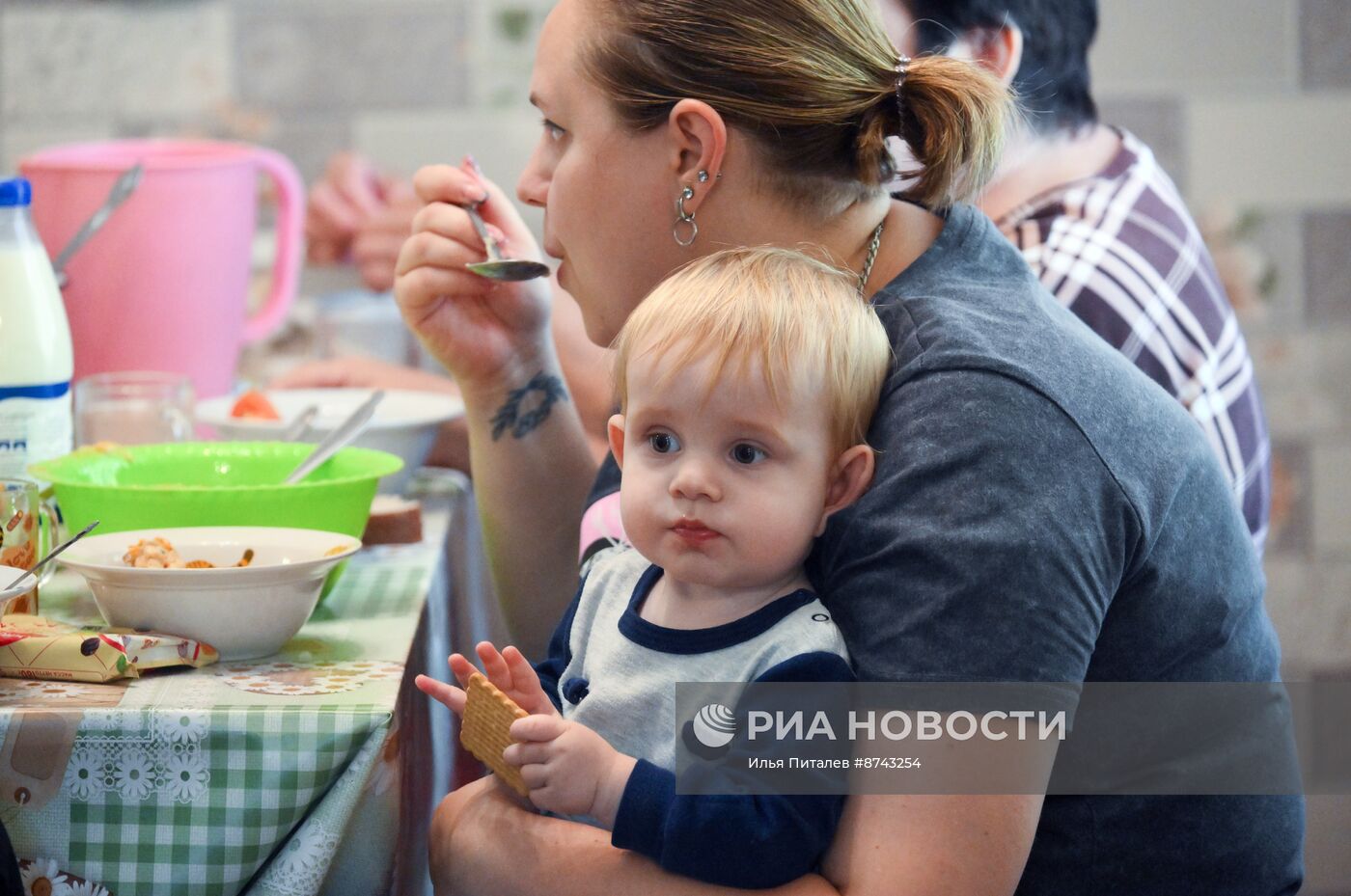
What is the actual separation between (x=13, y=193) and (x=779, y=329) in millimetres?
734

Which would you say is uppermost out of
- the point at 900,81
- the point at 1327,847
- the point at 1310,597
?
the point at 900,81

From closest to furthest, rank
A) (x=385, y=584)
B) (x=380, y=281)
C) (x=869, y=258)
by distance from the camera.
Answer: (x=869, y=258) < (x=385, y=584) < (x=380, y=281)

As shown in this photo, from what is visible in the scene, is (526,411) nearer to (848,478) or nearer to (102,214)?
(102,214)

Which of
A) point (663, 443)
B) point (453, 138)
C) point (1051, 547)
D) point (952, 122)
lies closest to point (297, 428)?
point (663, 443)

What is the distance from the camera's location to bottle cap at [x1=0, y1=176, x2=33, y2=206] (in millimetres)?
1271

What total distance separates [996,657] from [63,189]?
118cm

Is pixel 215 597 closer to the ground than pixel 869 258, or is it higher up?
closer to the ground

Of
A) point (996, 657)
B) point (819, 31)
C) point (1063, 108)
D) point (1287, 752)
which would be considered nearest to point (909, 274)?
point (819, 31)

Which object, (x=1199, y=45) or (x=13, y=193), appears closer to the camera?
(x=13, y=193)

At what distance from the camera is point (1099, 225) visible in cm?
158

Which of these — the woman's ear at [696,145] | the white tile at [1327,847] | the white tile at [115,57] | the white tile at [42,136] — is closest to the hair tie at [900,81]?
the woman's ear at [696,145]

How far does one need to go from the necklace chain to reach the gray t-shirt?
0.04 metres

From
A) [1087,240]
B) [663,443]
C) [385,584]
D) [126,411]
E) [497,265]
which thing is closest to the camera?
[663,443]

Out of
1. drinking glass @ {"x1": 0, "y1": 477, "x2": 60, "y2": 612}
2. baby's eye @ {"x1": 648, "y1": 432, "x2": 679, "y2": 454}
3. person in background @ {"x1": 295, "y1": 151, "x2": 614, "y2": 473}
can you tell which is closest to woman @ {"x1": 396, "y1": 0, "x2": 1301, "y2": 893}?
baby's eye @ {"x1": 648, "y1": 432, "x2": 679, "y2": 454}
